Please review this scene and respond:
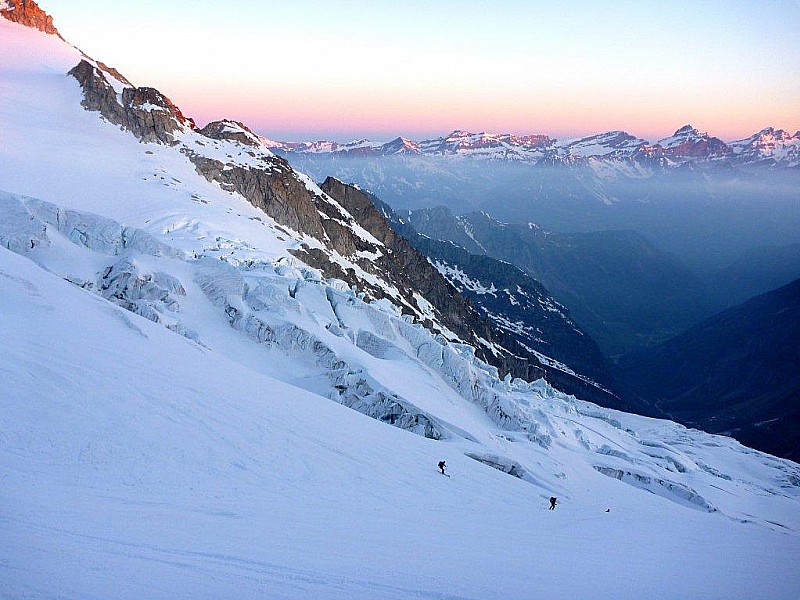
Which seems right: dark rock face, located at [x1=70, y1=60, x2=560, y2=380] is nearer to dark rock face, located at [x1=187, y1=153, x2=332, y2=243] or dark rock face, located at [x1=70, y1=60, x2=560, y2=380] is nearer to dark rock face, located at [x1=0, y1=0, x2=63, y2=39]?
dark rock face, located at [x1=187, y1=153, x2=332, y2=243]

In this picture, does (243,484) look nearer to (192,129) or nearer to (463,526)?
(463,526)

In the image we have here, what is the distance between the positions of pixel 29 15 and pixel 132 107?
2733 inches

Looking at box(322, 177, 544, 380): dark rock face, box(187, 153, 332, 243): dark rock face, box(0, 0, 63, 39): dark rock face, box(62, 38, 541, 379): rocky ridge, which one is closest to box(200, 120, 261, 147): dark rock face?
box(62, 38, 541, 379): rocky ridge

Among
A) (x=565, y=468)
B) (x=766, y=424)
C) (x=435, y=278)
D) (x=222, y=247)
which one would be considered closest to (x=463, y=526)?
(x=565, y=468)

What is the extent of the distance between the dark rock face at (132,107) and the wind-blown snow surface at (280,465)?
7398cm

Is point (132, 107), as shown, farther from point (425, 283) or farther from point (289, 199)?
point (425, 283)

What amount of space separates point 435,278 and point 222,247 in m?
95.1

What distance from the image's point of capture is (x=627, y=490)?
3347 cm

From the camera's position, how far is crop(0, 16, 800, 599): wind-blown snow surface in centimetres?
1042

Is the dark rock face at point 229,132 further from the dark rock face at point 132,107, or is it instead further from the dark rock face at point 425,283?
the dark rock face at point 425,283

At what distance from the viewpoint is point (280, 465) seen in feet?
56.1

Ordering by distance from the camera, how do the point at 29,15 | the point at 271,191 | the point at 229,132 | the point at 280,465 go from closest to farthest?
1. the point at 280,465
2. the point at 271,191
3. the point at 229,132
4. the point at 29,15

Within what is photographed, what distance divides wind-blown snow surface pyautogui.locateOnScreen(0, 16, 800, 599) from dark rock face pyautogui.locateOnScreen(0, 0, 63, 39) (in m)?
143

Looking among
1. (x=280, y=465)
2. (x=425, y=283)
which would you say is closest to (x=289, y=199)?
(x=425, y=283)
